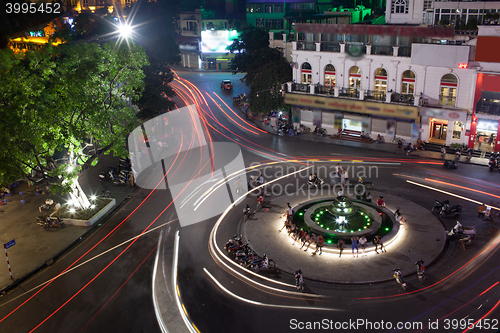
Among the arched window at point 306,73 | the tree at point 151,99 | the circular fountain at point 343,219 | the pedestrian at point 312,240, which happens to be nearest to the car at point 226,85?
the tree at point 151,99

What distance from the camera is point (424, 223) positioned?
97.6 ft

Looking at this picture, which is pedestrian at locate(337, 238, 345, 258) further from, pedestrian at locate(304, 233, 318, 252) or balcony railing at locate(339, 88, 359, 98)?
balcony railing at locate(339, 88, 359, 98)

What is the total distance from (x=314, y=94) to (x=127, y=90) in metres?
25.1

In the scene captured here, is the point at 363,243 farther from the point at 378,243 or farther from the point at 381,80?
the point at 381,80

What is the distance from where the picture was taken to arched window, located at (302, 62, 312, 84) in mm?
51344

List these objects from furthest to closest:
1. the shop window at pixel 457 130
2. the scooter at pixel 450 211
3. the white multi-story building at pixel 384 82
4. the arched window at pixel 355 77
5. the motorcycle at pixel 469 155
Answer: the arched window at pixel 355 77
the shop window at pixel 457 130
the white multi-story building at pixel 384 82
the motorcycle at pixel 469 155
the scooter at pixel 450 211

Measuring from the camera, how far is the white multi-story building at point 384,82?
4212 centimetres

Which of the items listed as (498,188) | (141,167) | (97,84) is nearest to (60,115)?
(97,84)

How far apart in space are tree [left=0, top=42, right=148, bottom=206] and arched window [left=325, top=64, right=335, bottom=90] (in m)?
24.8

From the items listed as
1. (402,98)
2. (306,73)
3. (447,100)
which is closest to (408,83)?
(402,98)

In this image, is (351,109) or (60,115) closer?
(60,115)

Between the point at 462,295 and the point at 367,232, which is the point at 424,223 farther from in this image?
the point at 462,295

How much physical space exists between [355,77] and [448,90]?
34.1ft

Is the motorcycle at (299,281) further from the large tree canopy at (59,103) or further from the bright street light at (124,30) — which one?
the bright street light at (124,30)
